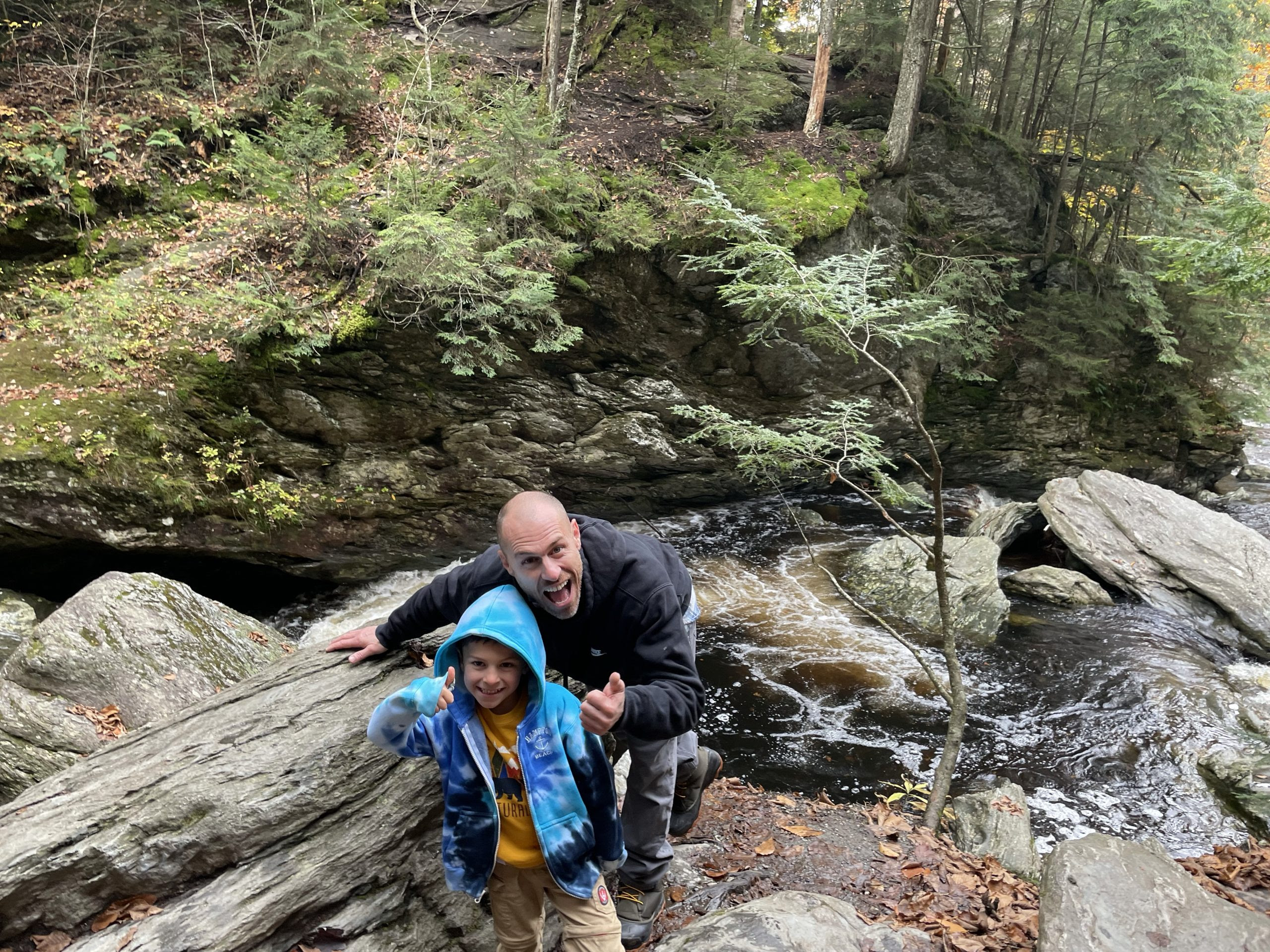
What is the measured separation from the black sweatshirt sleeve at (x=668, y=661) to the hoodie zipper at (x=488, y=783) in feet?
1.65

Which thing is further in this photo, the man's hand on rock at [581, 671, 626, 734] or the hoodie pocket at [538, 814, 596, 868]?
the hoodie pocket at [538, 814, 596, 868]

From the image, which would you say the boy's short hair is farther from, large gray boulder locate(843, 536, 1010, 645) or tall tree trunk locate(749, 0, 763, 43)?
tall tree trunk locate(749, 0, 763, 43)

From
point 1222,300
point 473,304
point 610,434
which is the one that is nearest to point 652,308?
point 610,434

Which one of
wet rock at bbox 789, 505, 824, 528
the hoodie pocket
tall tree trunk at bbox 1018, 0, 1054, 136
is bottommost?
wet rock at bbox 789, 505, 824, 528

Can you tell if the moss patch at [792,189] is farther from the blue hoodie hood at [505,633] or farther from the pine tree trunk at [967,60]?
the blue hoodie hood at [505,633]

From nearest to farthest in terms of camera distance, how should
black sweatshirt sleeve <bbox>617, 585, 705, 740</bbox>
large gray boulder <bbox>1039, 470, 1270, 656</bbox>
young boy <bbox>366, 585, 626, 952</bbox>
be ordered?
young boy <bbox>366, 585, 626, 952</bbox> < black sweatshirt sleeve <bbox>617, 585, 705, 740</bbox> < large gray boulder <bbox>1039, 470, 1270, 656</bbox>

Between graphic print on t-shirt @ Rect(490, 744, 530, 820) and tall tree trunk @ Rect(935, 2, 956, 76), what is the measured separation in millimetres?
19813

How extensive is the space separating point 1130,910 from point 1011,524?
1036cm

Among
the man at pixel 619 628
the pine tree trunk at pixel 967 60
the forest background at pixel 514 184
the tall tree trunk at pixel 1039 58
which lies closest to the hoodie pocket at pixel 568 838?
the man at pixel 619 628

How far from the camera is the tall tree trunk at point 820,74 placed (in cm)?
1338

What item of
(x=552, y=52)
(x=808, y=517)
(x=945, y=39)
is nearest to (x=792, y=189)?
(x=552, y=52)

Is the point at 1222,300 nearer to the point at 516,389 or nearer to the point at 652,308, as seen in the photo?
the point at 652,308

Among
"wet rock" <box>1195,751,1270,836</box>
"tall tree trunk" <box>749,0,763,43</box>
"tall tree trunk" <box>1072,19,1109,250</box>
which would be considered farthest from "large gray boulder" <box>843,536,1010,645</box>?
"tall tree trunk" <box>749,0,763,43</box>

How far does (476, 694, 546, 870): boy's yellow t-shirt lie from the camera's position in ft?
8.09
